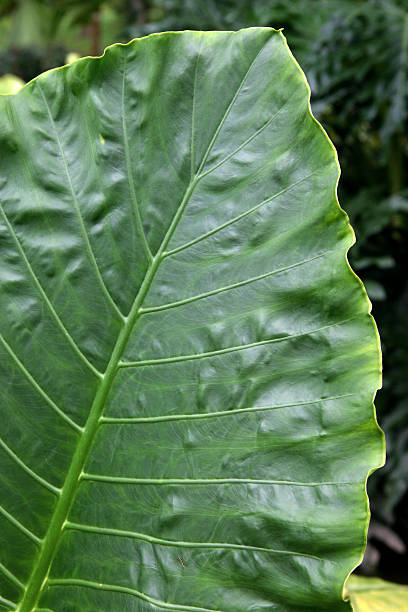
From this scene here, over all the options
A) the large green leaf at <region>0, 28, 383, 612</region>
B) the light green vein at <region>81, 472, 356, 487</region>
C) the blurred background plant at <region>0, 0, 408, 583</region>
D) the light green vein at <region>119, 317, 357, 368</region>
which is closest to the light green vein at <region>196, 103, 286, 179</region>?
the large green leaf at <region>0, 28, 383, 612</region>

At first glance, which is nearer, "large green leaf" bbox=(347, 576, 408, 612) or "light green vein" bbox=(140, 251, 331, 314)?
"light green vein" bbox=(140, 251, 331, 314)

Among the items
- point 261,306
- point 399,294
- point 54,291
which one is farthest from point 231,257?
→ point 399,294

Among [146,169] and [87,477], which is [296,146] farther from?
[87,477]

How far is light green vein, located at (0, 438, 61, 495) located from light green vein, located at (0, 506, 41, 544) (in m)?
0.04

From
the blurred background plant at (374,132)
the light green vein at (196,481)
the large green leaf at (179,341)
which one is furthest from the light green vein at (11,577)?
the blurred background plant at (374,132)

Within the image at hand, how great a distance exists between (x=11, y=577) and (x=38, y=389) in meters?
0.17

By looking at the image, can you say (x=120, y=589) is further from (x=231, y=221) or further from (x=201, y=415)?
(x=231, y=221)

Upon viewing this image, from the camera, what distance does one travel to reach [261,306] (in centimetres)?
55

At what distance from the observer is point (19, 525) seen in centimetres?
59

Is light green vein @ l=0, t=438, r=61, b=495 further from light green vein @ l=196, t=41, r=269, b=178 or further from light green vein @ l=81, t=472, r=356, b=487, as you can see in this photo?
light green vein @ l=196, t=41, r=269, b=178

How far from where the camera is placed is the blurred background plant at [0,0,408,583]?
190 cm

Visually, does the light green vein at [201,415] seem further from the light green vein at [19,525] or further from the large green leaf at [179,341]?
the light green vein at [19,525]

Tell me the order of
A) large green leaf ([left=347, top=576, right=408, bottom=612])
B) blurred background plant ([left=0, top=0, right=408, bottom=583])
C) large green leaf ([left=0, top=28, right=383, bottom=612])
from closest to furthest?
large green leaf ([left=0, top=28, right=383, bottom=612]) < large green leaf ([left=347, top=576, right=408, bottom=612]) < blurred background plant ([left=0, top=0, right=408, bottom=583])

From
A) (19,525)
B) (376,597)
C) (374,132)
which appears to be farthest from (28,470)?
(374,132)
